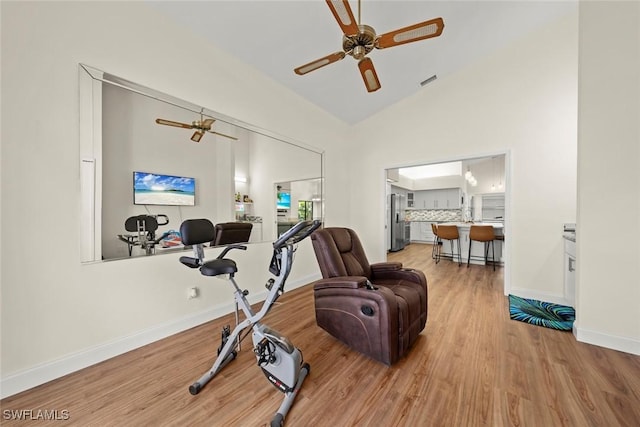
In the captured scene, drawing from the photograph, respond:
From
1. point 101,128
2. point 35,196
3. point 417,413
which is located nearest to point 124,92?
point 101,128

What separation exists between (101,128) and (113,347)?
1764 millimetres

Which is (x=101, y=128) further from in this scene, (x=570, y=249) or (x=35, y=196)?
(x=570, y=249)

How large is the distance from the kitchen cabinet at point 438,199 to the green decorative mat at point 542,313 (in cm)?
599

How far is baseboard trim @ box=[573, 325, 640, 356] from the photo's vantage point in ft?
6.28

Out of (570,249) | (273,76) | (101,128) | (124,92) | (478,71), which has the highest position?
(478,71)

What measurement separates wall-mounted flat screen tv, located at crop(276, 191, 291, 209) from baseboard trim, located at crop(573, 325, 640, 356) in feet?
11.3

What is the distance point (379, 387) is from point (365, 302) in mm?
528

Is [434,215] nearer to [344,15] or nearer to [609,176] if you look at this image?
[609,176]

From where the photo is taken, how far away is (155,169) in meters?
2.20

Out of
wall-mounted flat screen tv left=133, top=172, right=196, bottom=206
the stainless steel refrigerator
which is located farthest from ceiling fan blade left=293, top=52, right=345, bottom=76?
the stainless steel refrigerator

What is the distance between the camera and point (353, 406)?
4.55 ft

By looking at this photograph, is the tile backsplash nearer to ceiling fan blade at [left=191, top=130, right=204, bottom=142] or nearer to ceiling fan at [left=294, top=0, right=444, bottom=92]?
ceiling fan at [left=294, top=0, right=444, bottom=92]

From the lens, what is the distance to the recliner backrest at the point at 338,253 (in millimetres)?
2100

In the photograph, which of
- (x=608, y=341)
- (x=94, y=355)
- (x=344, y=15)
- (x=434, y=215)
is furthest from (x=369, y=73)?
(x=434, y=215)
